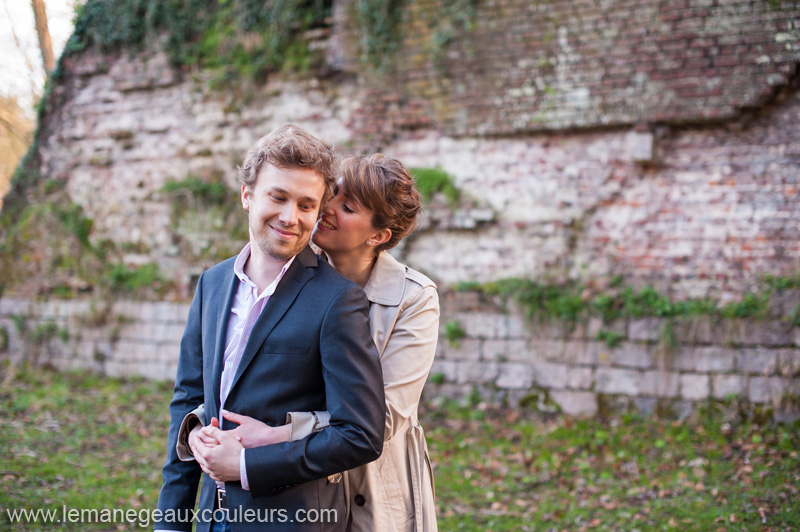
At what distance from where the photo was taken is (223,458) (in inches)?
73.5

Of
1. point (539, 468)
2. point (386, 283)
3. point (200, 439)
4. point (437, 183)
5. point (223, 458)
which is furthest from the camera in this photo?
point (437, 183)

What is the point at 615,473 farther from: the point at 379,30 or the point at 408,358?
the point at 379,30

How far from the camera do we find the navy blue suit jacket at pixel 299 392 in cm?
183

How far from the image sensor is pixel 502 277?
6.63 metres

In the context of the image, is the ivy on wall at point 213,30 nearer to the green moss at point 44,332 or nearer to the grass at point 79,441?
the green moss at point 44,332

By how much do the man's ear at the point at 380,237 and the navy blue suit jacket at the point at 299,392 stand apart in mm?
327

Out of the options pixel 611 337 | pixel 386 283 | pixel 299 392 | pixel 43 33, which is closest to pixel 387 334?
pixel 386 283

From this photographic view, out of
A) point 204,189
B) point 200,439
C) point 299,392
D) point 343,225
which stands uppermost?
point 204,189

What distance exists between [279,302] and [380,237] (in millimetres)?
589

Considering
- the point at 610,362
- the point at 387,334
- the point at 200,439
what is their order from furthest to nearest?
1. the point at 610,362
2. the point at 387,334
3. the point at 200,439

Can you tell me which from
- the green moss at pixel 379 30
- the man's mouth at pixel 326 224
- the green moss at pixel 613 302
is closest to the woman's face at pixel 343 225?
the man's mouth at pixel 326 224

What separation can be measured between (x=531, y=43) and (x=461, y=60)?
2.61 feet

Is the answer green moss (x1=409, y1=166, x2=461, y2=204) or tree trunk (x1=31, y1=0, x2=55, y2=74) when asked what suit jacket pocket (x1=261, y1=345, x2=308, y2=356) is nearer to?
green moss (x1=409, y1=166, x2=461, y2=204)

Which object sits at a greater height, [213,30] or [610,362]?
[213,30]
